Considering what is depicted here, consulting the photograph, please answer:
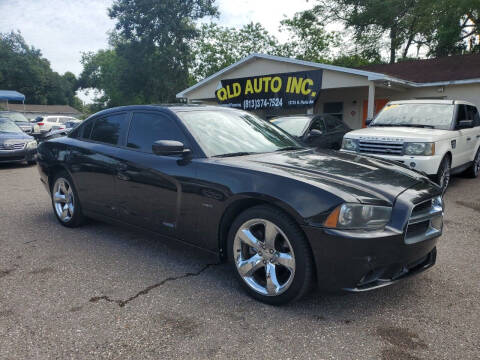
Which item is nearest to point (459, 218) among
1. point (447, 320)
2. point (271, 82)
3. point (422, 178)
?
point (422, 178)

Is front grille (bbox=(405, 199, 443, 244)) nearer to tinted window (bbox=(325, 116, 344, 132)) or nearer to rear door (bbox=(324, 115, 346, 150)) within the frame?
rear door (bbox=(324, 115, 346, 150))

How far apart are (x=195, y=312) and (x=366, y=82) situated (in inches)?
480

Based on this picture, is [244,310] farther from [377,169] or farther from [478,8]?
[478,8]

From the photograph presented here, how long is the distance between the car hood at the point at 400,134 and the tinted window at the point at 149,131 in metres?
4.16

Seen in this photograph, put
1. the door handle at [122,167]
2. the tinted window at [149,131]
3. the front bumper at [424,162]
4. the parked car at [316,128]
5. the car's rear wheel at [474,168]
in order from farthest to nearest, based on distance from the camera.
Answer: the parked car at [316,128], the car's rear wheel at [474,168], the front bumper at [424,162], the door handle at [122,167], the tinted window at [149,131]

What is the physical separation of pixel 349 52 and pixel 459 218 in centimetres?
2885

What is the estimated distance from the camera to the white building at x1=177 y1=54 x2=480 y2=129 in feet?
44.1

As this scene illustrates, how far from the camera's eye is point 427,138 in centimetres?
599

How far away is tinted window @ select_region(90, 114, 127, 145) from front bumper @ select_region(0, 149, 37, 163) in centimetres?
792

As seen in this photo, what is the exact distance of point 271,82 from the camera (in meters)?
15.8

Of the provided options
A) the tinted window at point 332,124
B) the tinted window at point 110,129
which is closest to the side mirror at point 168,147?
the tinted window at point 110,129

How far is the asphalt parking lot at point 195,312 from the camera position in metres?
2.26

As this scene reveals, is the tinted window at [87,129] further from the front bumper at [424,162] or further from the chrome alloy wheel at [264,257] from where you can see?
the front bumper at [424,162]

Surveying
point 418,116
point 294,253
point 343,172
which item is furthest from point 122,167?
point 418,116
